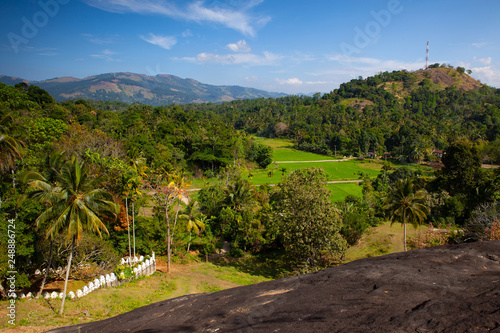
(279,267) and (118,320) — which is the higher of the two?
(118,320)

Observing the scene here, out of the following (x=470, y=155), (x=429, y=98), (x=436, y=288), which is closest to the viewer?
(x=436, y=288)

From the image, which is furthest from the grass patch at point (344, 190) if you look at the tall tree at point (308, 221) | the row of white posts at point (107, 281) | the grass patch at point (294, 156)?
the row of white posts at point (107, 281)

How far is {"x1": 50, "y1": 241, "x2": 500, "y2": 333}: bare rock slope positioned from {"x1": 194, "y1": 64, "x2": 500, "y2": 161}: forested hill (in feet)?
278

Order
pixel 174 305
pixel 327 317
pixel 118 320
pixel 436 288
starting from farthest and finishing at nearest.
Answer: pixel 174 305, pixel 118 320, pixel 436 288, pixel 327 317

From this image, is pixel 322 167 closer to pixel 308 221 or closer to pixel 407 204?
pixel 407 204

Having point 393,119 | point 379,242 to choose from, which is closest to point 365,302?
point 379,242

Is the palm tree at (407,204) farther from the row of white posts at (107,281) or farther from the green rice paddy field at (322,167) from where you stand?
the green rice paddy field at (322,167)

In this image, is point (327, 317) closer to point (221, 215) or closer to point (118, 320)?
point (118, 320)

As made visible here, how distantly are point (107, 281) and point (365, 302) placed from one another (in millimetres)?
15905

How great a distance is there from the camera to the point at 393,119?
128 metres

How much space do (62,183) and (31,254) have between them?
214 inches

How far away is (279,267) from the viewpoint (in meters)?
24.1

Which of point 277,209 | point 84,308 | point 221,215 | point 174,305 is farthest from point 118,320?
point 221,215

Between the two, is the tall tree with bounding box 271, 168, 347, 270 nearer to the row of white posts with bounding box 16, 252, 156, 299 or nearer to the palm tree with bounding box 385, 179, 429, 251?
the palm tree with bounding box 385, 179, 429, 251
